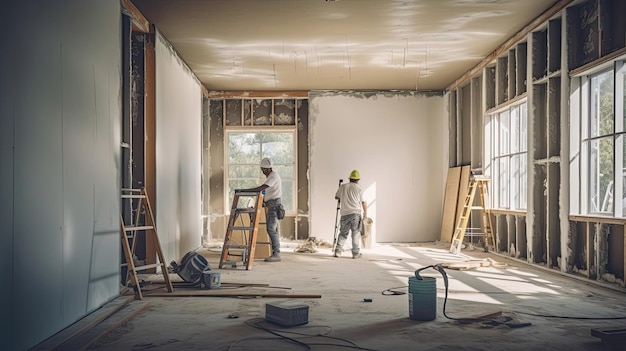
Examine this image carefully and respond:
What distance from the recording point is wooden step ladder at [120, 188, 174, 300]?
5.04 m

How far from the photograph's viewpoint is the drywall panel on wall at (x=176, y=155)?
732cm

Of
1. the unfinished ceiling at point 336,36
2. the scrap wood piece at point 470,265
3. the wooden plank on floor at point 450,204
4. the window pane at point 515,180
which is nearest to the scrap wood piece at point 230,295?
the scrap wood piece at point 470,265

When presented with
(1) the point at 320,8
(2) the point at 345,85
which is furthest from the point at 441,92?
(1) the point at 320,8

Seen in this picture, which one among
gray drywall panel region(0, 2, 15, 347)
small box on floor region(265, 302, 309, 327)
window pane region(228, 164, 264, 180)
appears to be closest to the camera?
gray drywall panel region(0, 2, 15, 347)

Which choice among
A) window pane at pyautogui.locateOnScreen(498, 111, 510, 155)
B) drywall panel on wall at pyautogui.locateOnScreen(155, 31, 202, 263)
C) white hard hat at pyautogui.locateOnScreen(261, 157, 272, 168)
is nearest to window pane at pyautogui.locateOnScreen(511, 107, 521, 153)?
window pane at pyautogui.locateOnScreen(498, 111, 510, 155)

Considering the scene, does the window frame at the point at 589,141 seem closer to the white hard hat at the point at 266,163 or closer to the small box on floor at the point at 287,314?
the small box on floor at the point at 287,314

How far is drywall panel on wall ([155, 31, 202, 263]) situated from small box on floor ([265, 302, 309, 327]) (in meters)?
3.43

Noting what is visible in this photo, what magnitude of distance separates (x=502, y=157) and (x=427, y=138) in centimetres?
301

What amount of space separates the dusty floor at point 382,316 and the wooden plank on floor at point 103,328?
52mm

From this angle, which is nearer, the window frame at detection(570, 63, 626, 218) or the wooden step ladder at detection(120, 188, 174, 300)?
the wooden step ladder at detection(120, 188, 174, 300)

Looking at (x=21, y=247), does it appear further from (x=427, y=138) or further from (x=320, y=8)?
(x=427, y=138)

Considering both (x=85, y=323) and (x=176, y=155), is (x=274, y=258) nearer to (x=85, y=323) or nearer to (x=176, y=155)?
(x=176, y=155)

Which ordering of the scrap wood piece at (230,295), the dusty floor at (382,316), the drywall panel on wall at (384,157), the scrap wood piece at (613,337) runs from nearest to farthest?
the scrap wood piece at (613,337) < the dusty floor at (382,316) < the scrap wood piece at (230,295) < the drywall panel on wall at (384,157)

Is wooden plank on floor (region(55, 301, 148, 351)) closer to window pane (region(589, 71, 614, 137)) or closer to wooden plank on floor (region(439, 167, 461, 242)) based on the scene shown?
window pane (region(589, 71, 614, 137))
